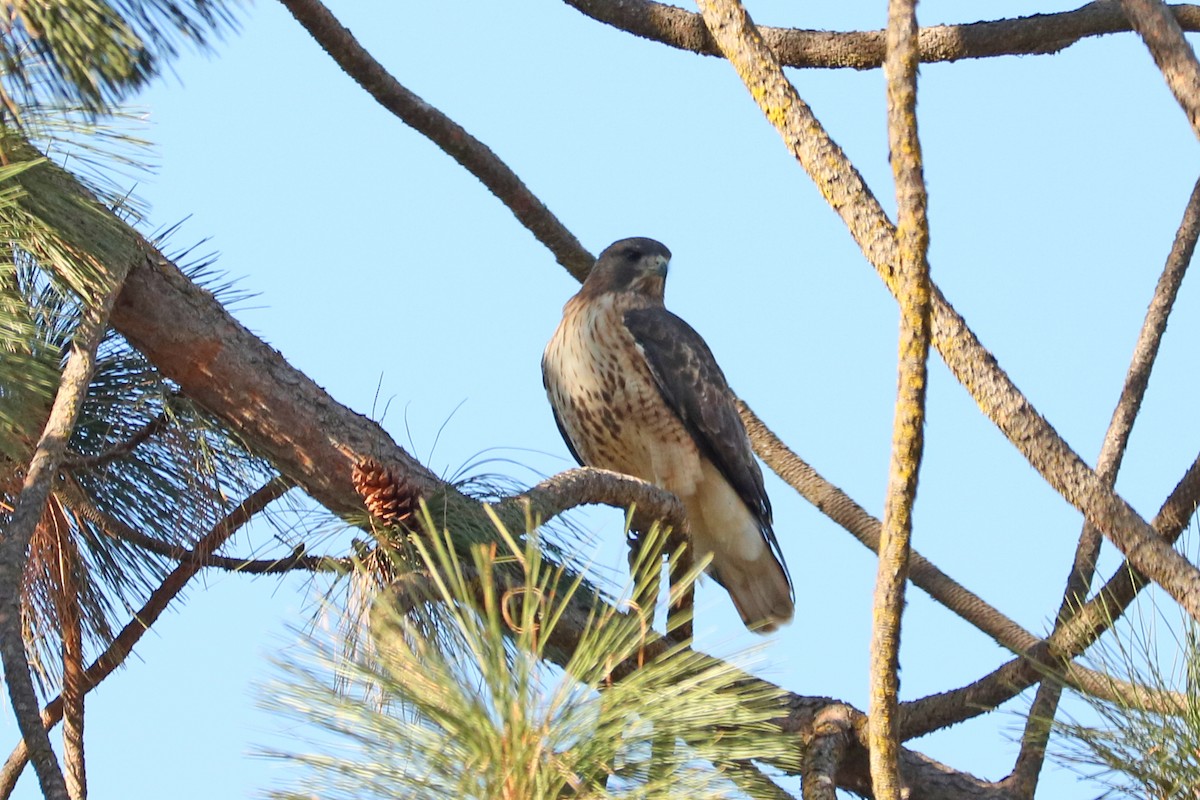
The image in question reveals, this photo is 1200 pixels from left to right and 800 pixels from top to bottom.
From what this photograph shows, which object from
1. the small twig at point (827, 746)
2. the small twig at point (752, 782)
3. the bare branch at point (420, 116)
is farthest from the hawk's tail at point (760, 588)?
the small twig at point (752, 782)

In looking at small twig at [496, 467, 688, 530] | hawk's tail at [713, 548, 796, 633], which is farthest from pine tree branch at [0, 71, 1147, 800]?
hawk's tail at [713, 548, 796, 633]

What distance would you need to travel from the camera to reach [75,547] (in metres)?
4.31

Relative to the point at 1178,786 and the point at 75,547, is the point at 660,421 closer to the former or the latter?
the point at 75,547

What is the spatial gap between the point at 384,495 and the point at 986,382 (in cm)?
125

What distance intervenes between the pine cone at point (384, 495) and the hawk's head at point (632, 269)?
122 inches

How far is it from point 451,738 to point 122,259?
1.87 metres

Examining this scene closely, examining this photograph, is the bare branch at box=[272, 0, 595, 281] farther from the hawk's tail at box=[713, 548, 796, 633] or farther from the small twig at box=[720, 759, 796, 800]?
the small twig at box=[720, 759, 796, 800]

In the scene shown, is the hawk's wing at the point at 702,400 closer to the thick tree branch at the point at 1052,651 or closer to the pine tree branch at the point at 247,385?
the thick tree branch at the point at 1052,651

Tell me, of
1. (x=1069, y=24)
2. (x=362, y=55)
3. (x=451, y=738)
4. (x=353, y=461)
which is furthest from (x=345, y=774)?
(x=1069, y=24)

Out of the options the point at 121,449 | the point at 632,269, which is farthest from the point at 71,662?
the point at 632,269

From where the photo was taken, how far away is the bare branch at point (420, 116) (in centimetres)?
525

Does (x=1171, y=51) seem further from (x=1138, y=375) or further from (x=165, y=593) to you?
(x=165, y=593)

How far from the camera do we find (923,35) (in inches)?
212

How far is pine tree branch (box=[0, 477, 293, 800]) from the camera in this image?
4191 millimetres
